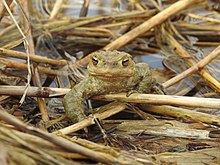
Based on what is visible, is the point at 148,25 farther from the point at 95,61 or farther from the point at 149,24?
the point at 95,61

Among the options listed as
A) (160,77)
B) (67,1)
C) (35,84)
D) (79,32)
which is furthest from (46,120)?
(67,1)

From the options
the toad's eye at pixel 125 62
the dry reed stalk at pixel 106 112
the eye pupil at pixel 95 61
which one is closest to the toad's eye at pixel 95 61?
the eye pupil at pixel 95 61

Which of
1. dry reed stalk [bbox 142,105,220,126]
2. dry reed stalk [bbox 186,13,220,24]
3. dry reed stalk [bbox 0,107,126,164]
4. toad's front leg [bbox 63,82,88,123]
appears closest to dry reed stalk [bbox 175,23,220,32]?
dry reed stalk [bbox 186,13,220,24]

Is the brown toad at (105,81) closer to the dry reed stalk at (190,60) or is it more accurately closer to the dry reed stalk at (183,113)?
the dry reed stalk at (183,113)

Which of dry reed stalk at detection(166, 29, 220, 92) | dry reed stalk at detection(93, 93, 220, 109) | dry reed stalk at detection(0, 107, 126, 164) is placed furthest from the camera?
dry reed stalk at detection(166, 29, 220, 92)

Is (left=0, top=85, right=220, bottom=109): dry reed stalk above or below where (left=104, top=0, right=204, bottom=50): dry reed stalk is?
below

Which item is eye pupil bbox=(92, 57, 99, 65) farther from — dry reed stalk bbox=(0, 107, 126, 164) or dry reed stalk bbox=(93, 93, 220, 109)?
dry reed stalk bbox=(0, 107, 126, 164)

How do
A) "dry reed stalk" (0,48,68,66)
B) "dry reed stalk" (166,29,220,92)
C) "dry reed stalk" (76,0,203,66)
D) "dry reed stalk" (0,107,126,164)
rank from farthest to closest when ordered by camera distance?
"dry reed stalk" (76,0,203,66)
"dry reed stalk" (166,29,220,92)
"dry reed stalk" (0,48,68,66)
"dry reed stalk" (0,107,126,164)

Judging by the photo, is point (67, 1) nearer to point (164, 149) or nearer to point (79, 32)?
point (79, 32)

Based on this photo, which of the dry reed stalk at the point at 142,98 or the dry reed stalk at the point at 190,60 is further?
the dry reed stalk at the point at 190,60

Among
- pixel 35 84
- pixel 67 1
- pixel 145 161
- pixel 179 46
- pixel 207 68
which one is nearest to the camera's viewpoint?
pixel 145 161

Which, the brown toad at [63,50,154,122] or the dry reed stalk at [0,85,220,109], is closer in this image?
the dry reed stalk at [0,85,220,109]
